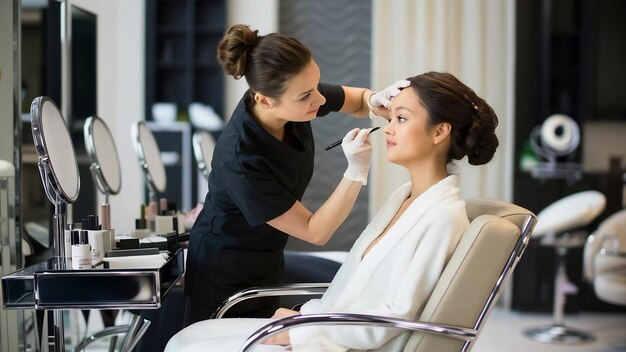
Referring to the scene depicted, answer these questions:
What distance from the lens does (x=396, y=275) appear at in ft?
5.32

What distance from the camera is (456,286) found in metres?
1.56

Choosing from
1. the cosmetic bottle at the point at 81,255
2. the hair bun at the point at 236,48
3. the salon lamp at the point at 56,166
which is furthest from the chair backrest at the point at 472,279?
the salon lamp at the point at 56,166

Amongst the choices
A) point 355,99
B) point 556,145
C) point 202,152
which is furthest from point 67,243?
point 556,145

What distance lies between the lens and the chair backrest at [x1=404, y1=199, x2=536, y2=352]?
155 cm

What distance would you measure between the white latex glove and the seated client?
37 mm

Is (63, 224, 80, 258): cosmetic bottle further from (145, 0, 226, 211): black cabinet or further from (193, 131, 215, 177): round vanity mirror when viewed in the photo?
(145, 0, 226, 211): black cabinet

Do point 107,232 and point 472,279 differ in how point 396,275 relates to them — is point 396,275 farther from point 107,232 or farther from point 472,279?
point 107,232

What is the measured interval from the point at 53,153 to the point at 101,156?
759 millimetres

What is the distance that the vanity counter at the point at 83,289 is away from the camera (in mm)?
1799

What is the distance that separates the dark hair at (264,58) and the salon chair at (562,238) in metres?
2.72

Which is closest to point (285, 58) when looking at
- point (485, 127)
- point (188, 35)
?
point (485, 127)

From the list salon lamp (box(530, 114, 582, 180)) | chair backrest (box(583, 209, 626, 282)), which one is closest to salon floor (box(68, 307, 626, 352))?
chair backrest (box(583, 209, 626, 282))

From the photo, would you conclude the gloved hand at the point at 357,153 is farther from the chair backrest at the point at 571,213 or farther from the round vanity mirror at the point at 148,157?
the chair backrest at the point at 571,213

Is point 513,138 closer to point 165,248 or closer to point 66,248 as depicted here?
point 165,248
